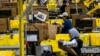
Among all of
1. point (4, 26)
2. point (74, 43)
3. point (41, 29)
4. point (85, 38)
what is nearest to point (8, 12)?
point (4, 26)

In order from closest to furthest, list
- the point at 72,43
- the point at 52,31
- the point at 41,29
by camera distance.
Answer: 1. the point at 72,43
2. the point at 41,29
3. the point at 52,31

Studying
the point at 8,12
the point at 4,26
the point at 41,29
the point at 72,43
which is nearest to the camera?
the point at 72,43

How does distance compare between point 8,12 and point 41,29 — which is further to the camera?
point 8,12

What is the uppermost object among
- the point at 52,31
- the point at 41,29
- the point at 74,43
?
the point at 74,43

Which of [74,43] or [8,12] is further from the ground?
[74,43]

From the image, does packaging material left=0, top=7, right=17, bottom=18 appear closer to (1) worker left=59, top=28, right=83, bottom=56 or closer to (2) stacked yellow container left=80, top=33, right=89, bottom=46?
(2) stacked yellow container left=80, top=33, right=89, bottom=46

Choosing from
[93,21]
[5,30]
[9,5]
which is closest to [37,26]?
[5,30]

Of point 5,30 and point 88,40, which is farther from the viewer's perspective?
point 5,30

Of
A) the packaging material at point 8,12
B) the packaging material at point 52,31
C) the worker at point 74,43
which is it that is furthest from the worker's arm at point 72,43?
the packaging material at point 8,12

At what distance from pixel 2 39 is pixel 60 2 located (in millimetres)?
15533

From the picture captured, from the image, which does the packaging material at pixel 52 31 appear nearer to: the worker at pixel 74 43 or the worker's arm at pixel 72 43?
the worker at pixel 74 43

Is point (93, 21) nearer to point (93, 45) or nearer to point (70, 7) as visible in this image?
point (93, 45)

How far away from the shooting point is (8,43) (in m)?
10.8

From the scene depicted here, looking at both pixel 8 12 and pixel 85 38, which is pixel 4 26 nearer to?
pixel 85 38
